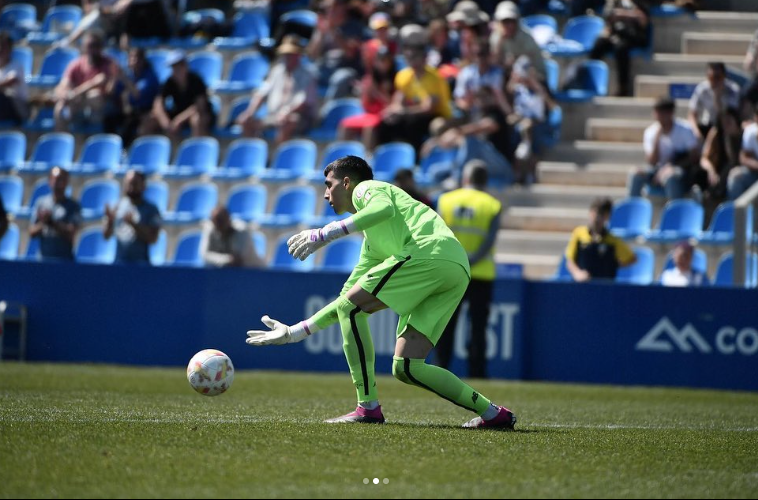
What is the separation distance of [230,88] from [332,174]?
11.8 metres

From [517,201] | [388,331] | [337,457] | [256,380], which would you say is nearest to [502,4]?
[517,201]

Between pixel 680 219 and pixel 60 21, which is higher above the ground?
pixel 60 21

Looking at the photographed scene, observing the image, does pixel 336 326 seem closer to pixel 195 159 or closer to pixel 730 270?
pixel 730 270

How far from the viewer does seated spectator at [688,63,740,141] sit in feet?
53.1

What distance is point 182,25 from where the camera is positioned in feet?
71.4

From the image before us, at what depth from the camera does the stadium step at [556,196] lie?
17453mm

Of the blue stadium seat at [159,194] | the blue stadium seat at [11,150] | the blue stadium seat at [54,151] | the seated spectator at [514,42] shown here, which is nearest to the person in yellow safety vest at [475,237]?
the seated spectator at [514,42]

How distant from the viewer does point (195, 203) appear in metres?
18.3

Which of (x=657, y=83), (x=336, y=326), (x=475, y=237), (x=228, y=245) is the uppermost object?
(x=657, y=83)

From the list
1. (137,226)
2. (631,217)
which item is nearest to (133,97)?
(137,226)

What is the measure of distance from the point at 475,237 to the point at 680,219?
322cm

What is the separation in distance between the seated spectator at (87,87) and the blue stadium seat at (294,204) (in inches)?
144

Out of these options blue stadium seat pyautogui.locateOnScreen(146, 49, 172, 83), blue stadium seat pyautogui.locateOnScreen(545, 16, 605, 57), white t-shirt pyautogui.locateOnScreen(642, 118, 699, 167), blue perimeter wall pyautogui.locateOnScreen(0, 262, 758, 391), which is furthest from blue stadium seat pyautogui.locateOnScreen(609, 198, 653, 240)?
blue stadium seat pyautogui.locateOnScreen(146, 49, 172, 83)

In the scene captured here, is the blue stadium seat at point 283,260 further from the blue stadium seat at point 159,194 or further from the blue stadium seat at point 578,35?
the blue stadium seat at point 578,35
